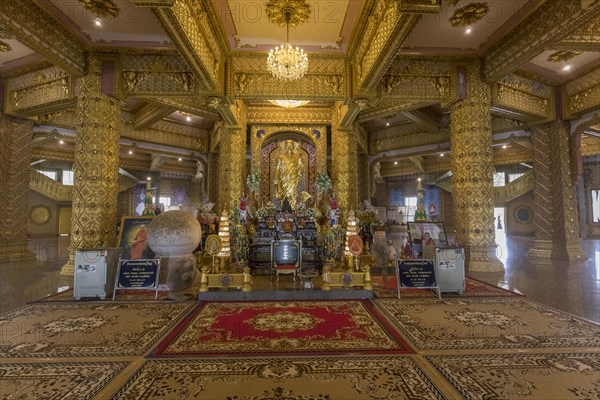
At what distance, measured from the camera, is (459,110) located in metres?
7.80

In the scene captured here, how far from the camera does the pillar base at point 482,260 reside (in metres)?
7.12

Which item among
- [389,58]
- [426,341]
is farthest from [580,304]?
[389,58]

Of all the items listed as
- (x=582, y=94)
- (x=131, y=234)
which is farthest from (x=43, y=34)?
(x=582, y=94)

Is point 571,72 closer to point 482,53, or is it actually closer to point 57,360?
point 482,53

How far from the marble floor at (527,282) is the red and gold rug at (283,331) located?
9.80 ft

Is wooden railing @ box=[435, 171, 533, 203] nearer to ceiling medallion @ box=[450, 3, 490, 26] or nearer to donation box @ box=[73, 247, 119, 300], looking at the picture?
ceiling medallion @ box=[450, 3, 490, 26]

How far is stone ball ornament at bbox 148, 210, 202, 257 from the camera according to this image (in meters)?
5.55

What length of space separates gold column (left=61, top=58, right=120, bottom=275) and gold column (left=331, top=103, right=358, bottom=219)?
6.65m

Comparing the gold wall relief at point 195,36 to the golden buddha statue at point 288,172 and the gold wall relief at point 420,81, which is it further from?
the gold wall relief at point 420,81

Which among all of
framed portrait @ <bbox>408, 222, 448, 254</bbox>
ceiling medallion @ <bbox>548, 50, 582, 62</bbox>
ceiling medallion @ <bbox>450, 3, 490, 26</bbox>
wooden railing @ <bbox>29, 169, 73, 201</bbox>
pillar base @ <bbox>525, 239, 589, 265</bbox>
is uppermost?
ceiling medallion @ <bbox>548, 50, 582, 62</bbox>

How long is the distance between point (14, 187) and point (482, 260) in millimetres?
13509

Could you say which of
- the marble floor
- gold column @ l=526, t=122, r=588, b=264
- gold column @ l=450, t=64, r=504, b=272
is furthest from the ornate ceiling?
the marble floor

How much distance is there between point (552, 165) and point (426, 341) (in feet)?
31.8

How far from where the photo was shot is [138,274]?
5.25m
